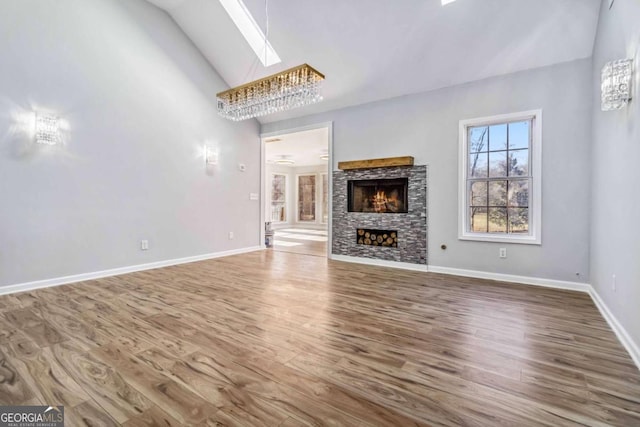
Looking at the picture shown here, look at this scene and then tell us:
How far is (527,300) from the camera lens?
10.3 feet

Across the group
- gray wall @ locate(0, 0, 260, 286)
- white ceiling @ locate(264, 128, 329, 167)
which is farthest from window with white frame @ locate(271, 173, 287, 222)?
gray wall @ locate(0, 0, 260, 286)

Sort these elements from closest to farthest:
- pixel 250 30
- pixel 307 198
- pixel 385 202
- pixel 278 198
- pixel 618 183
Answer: pixel 618 183 → pixel 250 30 → pixel 385 202 → pixel 278 198 → pixel 307 198

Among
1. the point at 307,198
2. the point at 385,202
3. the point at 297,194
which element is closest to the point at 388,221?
the point at 385,202

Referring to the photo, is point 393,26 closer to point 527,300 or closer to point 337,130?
Result: point 337,130

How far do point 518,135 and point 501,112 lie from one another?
38 centimetres

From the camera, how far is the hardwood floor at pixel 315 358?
4.76ft

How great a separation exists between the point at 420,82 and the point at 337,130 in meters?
1.59

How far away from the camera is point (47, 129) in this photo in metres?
3.52

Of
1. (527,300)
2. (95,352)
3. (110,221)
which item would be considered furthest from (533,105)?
(110,221)

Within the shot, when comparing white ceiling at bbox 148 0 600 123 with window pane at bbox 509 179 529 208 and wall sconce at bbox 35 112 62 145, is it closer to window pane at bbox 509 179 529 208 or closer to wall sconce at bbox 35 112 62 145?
window pane at bbox 509 179 529 208

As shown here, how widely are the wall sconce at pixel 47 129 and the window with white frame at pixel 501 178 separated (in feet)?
17.0

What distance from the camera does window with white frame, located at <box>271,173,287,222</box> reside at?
1232cm

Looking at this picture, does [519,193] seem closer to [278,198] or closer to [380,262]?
[380,262]

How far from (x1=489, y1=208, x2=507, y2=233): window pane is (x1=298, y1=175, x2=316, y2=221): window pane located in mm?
8896
